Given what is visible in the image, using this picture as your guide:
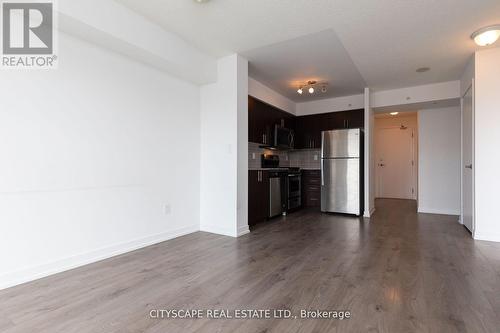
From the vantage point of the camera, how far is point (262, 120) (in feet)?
15.3

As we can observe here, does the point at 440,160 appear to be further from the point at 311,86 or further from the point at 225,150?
the point at 225,150

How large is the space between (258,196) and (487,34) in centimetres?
354

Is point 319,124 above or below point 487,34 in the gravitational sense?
below

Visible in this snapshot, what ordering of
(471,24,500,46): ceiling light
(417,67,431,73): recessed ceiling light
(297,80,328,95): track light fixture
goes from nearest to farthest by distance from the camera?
(471,24,500,46): ceiling light
(417,67,431,73): recessed ceiling light
(297,80,328,95): track light fixture

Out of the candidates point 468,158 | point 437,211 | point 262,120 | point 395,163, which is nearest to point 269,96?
point 262,120

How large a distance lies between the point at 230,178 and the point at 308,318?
225 cm

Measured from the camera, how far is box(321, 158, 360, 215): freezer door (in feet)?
16.5

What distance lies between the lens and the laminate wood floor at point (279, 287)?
62.1 inches

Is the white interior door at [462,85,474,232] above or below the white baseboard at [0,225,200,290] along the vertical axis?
above

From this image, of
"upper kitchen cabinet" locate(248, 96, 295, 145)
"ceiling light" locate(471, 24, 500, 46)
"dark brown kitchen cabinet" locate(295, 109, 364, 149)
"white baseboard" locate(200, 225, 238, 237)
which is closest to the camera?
"ceiling light" locate(471, 24, 500, 46)

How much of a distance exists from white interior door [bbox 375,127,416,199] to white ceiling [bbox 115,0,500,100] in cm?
367

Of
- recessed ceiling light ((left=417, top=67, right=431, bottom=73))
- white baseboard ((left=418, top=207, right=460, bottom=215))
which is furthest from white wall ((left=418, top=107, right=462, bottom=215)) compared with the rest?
recessed ceiling light ((left=417, top=67, right=431, bottom=73))

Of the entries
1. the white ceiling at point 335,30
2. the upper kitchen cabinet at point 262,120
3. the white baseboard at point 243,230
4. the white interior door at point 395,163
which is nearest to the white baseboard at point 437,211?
the white interior door at point 395,163

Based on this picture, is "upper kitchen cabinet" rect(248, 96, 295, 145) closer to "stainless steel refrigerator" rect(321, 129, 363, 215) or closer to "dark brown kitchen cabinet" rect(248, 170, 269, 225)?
"dark brown kitchen cabinet" rect(248, 170, 269, 225)
